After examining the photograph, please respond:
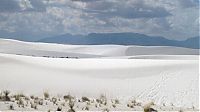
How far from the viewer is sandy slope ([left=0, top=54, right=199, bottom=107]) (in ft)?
64.1

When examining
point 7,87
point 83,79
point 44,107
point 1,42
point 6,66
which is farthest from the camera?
point 1,42

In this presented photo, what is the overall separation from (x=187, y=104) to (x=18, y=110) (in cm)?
874

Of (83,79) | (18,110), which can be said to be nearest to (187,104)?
(83,79)

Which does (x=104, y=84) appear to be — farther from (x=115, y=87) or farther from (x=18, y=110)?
(x=18, y=110)

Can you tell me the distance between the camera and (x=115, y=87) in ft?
69.9

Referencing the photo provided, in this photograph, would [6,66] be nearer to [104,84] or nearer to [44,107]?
[104,84]

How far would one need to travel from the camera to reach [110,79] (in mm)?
23578

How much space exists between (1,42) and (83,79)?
3131 inches

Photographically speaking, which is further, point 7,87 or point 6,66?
point 6,66

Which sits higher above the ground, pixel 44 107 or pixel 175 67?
pixel 175 67

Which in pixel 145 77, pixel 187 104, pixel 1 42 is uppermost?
pixel 1 42

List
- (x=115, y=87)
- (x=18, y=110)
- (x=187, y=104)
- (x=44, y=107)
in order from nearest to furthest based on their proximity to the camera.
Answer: (x=18, y=110) → (x=44, y=107) → (x=187, y=104) → (x=115, y=87)

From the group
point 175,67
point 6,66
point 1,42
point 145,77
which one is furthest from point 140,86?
point 1,42

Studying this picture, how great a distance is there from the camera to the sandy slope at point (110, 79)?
64.1 ft
